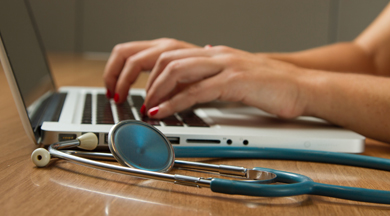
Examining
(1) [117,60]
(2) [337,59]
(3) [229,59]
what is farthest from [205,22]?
(3) [229,59]

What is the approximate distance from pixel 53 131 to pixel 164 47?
41cm

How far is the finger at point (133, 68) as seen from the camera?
799 mm

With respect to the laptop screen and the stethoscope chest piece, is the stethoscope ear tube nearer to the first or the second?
the stethoscope chest piece

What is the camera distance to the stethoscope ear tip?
377 millimetres

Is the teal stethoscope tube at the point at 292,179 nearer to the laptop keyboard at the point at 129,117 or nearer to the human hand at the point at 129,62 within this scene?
the laptop keyboard at the point at 129,117

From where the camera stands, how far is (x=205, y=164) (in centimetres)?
39

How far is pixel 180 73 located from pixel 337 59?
0.65m

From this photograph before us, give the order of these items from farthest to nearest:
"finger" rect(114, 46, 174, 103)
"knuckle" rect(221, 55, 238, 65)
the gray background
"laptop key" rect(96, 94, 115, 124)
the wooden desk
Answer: the gray background < "finger" rect(114, 46, 174, 103) < "knuckle" rect(221, 55, 238, 65) < "laptop key" rect(96, 94, 115, 124) < the wooden desk

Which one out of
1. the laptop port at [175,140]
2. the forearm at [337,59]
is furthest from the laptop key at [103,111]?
the forearm at [337,59]

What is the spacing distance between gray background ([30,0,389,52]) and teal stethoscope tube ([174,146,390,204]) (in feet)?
9.18

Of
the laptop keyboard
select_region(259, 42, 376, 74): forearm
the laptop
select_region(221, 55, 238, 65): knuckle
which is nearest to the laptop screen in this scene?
the laptop

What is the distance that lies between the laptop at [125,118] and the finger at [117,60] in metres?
0.05

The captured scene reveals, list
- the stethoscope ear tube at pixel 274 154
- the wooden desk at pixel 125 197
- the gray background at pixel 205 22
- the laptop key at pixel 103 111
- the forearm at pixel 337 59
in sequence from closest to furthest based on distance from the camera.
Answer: the wooden desk at pixel 125 197
the stethoscope ear tube at pixel 274 154
the laptop key at pixel 103 111
the forearm at pixel 337 59
the gray background at pixel 205 22

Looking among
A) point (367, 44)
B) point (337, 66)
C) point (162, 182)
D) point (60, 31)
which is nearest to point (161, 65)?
point (162, 182)
